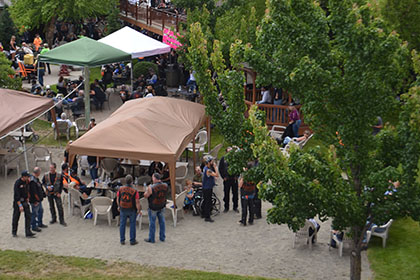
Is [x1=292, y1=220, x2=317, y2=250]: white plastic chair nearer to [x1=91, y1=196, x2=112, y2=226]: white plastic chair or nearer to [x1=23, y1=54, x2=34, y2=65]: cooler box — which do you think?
[x1=91, y1=196, x2=112, y2=226]: white plastic chair

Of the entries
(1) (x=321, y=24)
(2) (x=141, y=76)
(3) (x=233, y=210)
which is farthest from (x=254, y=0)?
(1) (x=321, y=24)

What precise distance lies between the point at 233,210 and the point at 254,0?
40.5 feet

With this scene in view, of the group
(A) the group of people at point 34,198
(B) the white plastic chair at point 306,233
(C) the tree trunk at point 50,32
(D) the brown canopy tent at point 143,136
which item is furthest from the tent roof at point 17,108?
(C) the tree trunk at point 50,32

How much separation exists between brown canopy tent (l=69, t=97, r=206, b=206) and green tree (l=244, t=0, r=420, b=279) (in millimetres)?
4613

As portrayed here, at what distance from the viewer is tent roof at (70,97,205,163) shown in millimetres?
13727

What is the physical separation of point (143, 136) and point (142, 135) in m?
0.05

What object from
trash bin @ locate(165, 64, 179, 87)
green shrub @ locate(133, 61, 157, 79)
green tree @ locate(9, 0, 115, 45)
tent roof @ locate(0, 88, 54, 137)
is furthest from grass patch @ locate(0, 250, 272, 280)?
green tree @ locate(9, 0, 115, 45)

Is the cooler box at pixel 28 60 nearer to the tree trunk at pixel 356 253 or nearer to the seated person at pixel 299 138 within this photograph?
the seated person at pixel 299 138

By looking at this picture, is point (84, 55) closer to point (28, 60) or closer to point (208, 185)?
point (28, 60)

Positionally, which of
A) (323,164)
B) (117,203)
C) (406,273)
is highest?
(323,164)

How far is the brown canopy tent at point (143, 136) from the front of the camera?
13688 mm

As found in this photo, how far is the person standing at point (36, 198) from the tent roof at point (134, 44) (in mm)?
11128

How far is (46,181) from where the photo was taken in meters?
13.2

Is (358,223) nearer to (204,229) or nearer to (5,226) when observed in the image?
(204,229)
